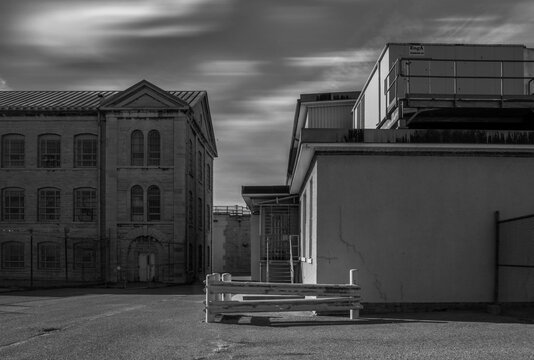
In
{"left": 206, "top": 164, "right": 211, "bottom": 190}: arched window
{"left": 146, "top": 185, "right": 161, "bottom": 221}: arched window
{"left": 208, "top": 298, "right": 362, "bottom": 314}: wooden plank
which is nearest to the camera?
{"left": 208, "top": 298, "right": 362, "bottom": 314}: wooden plank

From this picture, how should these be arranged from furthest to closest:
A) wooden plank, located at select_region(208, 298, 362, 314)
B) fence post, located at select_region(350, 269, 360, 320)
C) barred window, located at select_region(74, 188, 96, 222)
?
1. barred window, located at select_region(74, 188, 96, 222)
2. fence post, located at select_region(350, 269, 360, 320)
3. wooden plank, located at select_region(208, 298, 362, 314)

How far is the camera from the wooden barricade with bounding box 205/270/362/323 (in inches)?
467

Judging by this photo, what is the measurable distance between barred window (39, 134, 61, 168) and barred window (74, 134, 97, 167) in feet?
4.08

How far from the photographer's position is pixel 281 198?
84.7ft

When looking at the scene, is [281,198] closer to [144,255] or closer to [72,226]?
[144,255]

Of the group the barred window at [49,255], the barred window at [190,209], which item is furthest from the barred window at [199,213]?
the barred window at [49,255]

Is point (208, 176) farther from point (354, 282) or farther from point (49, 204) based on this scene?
point (354, 282)

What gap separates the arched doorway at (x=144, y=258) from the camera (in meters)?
38.3

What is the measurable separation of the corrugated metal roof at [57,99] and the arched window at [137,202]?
6018 millimetres

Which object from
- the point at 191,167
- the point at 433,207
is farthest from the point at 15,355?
the point at 191,167

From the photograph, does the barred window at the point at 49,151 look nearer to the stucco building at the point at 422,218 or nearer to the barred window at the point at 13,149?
the barred window at the point at 13,149

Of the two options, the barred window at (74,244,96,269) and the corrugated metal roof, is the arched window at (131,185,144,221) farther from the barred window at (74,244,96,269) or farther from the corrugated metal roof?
the corrugated metal roof

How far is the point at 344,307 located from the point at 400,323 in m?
1.24

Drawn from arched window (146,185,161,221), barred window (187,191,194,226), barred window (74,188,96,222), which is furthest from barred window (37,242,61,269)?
barred window (187,191,194,226)
